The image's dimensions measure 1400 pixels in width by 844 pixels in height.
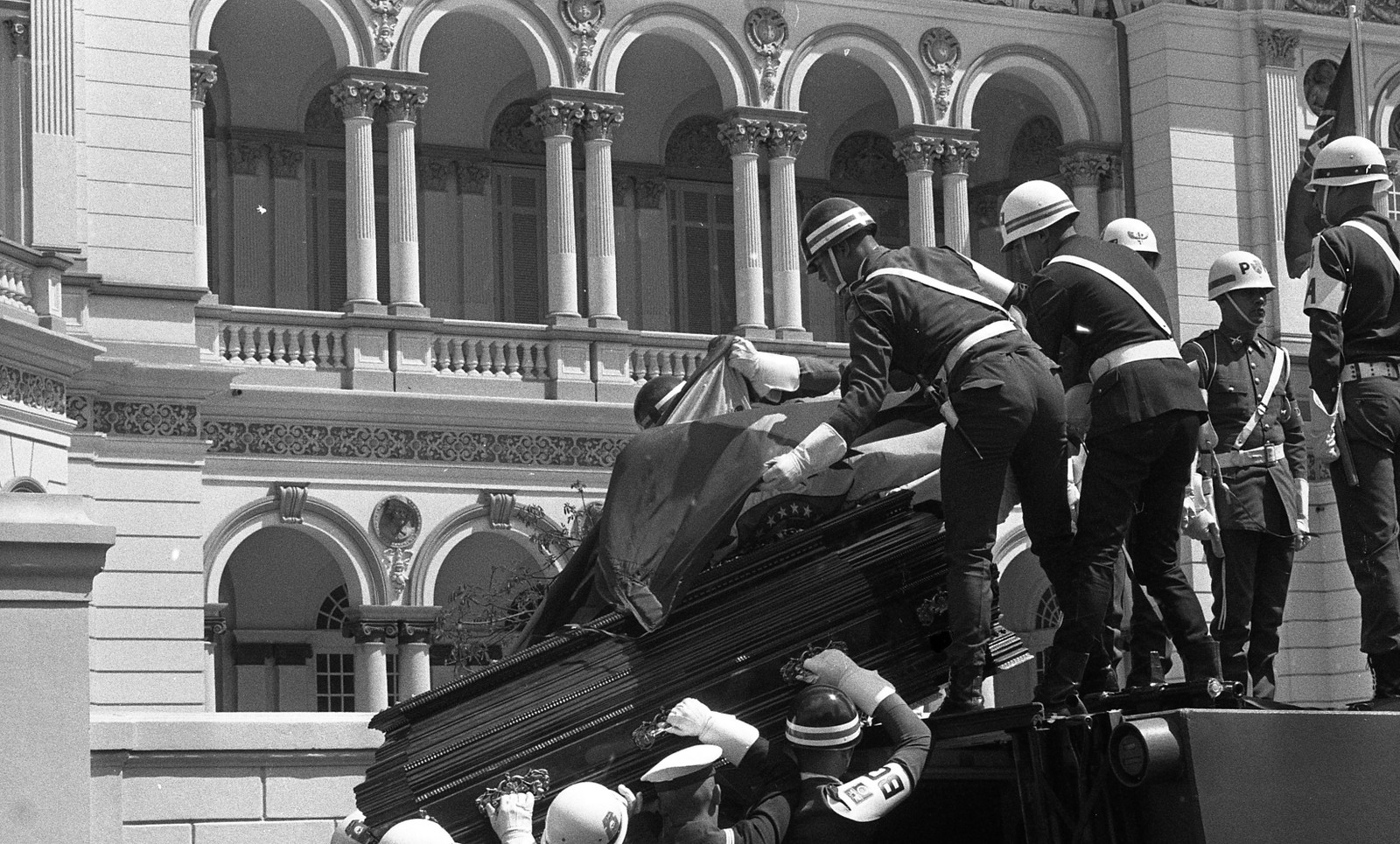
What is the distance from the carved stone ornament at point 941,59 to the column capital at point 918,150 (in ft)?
1.33

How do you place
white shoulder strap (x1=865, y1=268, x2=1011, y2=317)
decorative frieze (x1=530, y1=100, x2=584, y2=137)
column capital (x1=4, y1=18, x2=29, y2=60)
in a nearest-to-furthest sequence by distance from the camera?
white shoulder strap (x1=865, y1=268, x2=1011, y2=317) < column capital (x1=4, y1=18, x2=29, y2=60) < decorative frieze (x1=530, y1=100, x2=584, y2=137)

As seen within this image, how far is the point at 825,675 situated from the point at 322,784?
3.58m

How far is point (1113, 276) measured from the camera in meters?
8.71

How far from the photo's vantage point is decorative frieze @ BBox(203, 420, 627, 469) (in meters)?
25.1

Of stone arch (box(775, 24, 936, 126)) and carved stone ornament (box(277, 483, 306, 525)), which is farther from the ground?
stone arch (box(775, 24, 936, 126))

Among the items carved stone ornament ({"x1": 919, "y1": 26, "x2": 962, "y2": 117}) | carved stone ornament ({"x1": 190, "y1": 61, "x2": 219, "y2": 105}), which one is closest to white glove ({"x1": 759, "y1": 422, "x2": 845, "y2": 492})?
carved stone ornament ({"x1": 190, "y1": 61, "x2": 219, "y2": 105})

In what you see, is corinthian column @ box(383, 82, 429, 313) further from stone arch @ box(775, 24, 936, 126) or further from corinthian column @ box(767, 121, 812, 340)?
stone arch @ box(775, 24, 936, 126)

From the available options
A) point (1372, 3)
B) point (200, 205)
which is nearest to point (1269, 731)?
point (200, 205)

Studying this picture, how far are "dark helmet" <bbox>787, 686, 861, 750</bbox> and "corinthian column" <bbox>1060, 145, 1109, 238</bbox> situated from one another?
22.7m

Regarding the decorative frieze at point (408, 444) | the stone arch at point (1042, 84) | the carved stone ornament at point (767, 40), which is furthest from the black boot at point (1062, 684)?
the stone arch at point (1042, 84)

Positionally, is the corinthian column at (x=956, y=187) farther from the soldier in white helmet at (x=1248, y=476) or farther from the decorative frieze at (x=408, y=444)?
the soldier in white helmet at (x=1248, y=476)

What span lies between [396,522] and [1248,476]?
53.6 feet

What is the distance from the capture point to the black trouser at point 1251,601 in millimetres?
10172

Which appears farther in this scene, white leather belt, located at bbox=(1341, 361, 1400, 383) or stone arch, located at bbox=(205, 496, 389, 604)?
stone arch, located at bbox=(205, 496, 389, 604)
